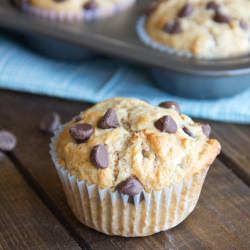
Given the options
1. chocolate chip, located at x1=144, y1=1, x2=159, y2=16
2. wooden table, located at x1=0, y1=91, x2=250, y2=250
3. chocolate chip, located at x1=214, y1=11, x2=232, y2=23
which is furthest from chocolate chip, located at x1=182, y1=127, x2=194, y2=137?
chocolate chip, located at x1=144, y1=1, x2=159, y2=16

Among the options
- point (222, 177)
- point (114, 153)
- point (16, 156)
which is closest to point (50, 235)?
point (114, 153)

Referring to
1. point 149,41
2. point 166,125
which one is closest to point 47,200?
point 166,125

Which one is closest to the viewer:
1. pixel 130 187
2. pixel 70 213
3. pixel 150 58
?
pixel 130 187

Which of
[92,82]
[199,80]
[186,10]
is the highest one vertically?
[186,10]

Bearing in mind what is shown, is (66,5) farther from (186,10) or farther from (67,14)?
(186,10)

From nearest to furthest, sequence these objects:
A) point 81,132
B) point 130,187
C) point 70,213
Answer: point 130,187 < point 81,132 < point 70,213

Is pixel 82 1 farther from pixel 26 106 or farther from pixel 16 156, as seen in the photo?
pixel 16 156

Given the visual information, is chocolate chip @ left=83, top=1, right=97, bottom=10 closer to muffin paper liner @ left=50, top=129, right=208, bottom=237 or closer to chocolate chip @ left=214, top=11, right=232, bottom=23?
chocolate chip @ left=214, top=11, right=232, bottom=23
